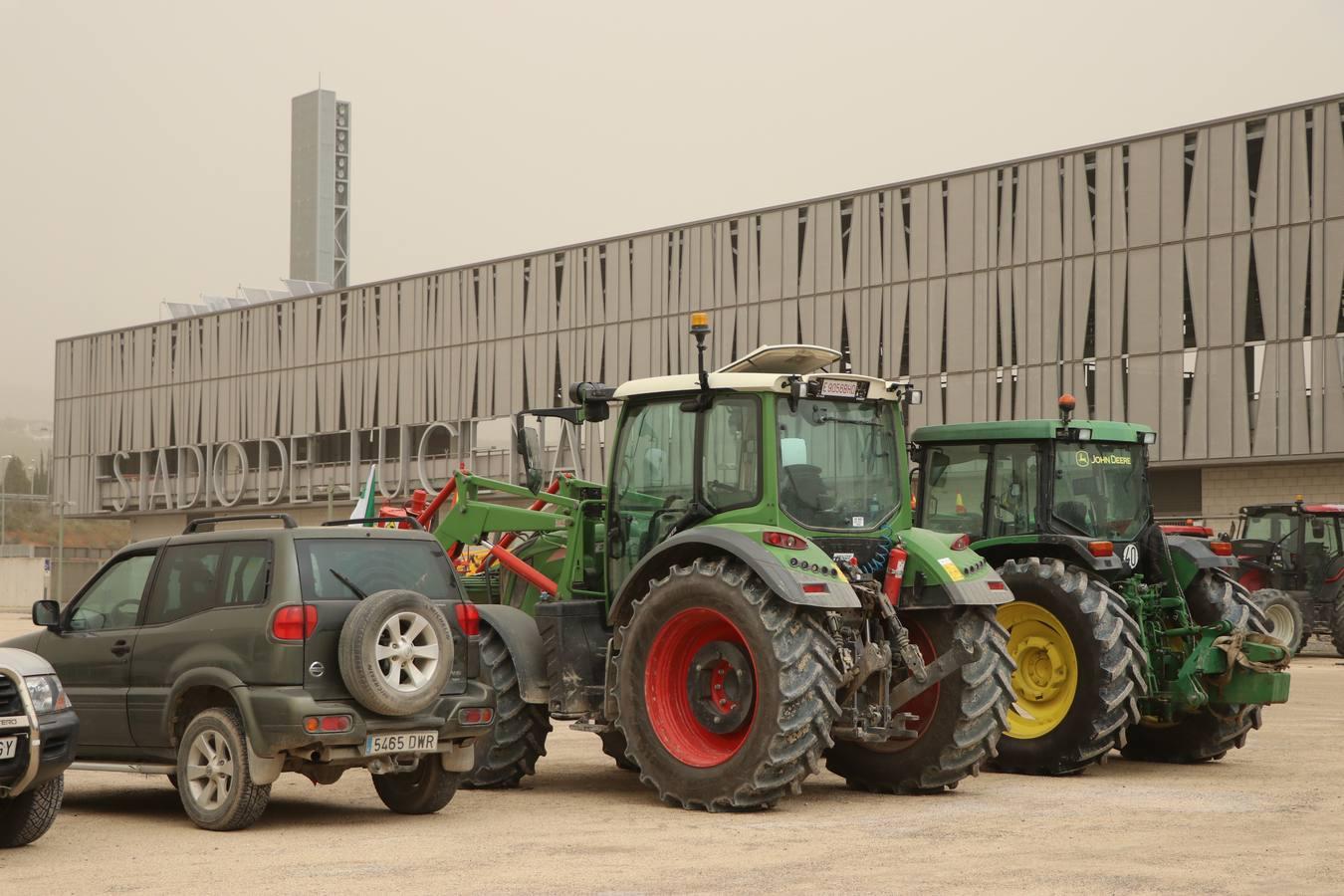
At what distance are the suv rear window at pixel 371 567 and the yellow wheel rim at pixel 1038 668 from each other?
4.90 meters

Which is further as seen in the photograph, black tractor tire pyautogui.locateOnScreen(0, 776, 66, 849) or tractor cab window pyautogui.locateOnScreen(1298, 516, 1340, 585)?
tractor cab window pyautogui.locateOnScreen(1298, 516, 1340, 585)

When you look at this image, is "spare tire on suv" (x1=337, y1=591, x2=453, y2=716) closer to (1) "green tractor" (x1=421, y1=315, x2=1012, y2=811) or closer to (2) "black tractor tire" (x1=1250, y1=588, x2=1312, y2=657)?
(1) "green tractor" (x1=421, y1=315, x2=1012, y2=811)

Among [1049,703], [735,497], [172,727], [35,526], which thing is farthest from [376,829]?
[35,526]

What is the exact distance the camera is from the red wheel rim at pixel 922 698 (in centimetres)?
1138

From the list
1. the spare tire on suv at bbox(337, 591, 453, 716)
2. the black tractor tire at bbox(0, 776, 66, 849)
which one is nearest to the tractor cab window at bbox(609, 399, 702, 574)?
the spare tire on suv at bbox(337, 591, 453, 716)

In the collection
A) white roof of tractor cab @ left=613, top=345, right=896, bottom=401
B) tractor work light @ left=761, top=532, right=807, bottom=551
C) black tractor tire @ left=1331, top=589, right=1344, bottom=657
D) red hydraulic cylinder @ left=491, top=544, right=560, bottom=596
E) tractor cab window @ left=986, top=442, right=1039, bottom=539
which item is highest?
white roof of tractor cab @ left=613, top=345, right=896, bottom=401

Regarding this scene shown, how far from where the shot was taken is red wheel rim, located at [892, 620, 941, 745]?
37.3ft

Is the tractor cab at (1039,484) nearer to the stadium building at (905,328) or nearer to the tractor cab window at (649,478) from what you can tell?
the tractor cab window at (649,478)

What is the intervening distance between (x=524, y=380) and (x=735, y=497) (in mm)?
50711

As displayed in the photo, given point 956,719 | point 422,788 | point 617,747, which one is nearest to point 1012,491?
point 956,719

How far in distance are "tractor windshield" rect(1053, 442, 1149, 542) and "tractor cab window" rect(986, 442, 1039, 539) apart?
0.68 ft

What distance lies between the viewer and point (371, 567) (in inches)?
399

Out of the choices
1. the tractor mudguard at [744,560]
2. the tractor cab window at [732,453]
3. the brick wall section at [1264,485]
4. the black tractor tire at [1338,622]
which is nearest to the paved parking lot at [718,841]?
the tractor mudguard at [744,560]

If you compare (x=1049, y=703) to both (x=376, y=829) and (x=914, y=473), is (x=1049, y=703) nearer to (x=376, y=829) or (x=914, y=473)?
(x=914, y=473)
